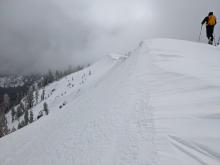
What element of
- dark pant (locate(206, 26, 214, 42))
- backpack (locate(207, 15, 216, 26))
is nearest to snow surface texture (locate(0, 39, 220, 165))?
backpack (locate(207, 15, 216, 26))

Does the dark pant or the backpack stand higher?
the backpack

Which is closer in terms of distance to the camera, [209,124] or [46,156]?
[209,124]

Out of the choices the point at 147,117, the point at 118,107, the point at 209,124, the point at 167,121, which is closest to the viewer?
the point at 209,124

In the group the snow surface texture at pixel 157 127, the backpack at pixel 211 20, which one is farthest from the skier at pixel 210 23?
the snow surface texture at pixel 157 127

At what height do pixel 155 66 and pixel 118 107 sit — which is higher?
pixel 155 66

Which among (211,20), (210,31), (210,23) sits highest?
(211,20)

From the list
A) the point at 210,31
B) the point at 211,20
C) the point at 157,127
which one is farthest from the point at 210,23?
the point at 157,127

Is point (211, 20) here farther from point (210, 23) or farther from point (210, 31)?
point (210, 31)

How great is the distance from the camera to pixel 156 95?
525cm

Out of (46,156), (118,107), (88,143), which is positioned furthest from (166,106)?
(46,156)

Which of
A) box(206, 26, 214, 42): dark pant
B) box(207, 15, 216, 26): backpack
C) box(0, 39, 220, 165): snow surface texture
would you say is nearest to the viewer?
box(0, 39, 220, 165): snow surface texture

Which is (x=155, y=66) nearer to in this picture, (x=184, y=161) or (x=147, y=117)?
(x=147, y=117)

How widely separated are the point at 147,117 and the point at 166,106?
677 millimetres

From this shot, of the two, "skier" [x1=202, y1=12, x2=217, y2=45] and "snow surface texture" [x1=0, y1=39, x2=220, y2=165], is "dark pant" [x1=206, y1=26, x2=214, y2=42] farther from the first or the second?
"snow surface texture" [x1=0, y1=39, x2=220, y2=165]
